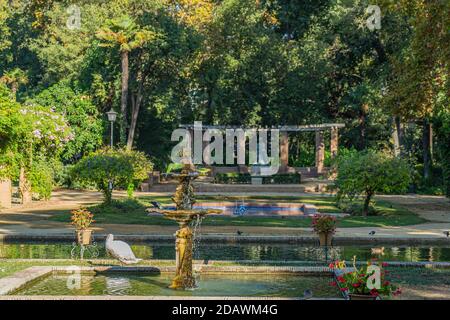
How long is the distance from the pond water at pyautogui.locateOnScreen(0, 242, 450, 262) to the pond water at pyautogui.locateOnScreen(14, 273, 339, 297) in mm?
3383

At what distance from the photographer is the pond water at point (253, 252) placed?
20.7 metres

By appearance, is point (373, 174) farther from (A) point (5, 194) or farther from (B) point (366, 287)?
(B) point (366, 287)

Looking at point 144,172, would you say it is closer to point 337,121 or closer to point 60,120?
point 60,120

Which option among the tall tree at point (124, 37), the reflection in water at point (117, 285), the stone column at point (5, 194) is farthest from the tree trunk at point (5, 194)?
the reflection in water at point (117, 285)

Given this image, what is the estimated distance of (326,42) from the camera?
189 ft

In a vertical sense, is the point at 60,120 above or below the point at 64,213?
above

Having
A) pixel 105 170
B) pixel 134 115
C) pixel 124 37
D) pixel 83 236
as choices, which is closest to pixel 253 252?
pixel 83 236

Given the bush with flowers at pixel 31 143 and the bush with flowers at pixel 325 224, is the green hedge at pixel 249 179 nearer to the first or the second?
the bush with flowers at pixel 31 143

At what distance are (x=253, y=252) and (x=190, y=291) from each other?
22.8ft

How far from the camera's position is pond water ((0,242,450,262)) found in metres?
20.7

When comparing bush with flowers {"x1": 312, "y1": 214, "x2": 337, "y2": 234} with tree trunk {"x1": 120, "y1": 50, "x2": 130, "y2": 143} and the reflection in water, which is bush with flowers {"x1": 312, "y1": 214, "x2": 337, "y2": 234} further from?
tree trunk {"x1": 120, "y1": 50, "x2": 130, "y2": 143}

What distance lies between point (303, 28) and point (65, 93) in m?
21.2

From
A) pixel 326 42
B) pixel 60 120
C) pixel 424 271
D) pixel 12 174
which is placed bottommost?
pixel 424 271
